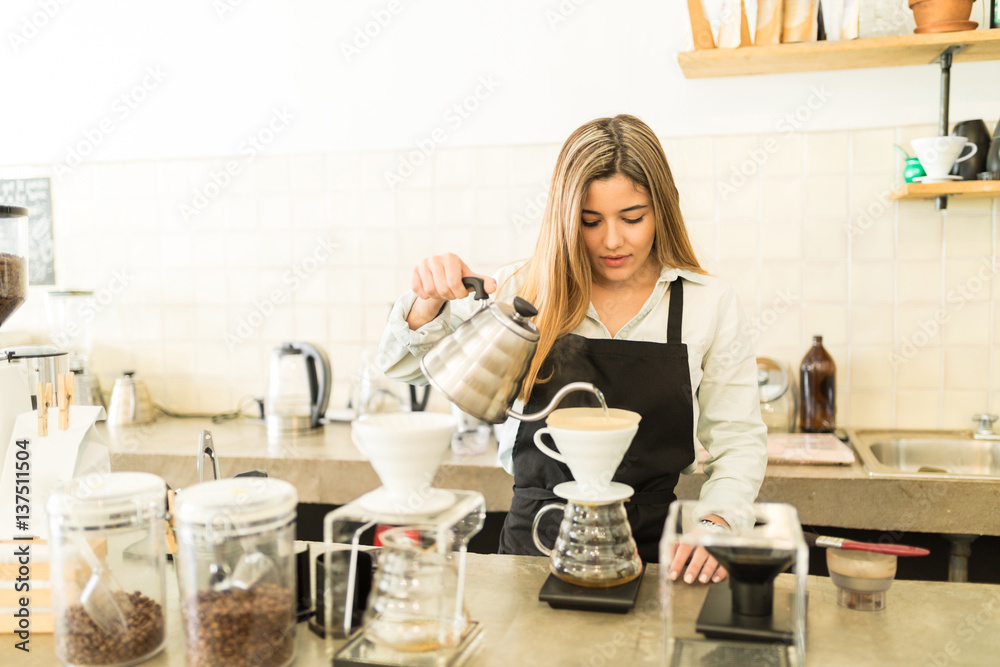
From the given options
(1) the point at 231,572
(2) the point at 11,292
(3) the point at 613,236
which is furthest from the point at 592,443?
(2) the point at 11,292

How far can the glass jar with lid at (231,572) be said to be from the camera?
3.19 feet

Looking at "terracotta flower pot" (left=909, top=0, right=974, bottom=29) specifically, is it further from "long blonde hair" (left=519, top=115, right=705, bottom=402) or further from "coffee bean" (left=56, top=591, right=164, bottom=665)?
"coffee bean" (left=56, top=591, right=164, bottom=665)

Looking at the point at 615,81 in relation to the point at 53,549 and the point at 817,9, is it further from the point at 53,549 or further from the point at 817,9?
the point at 53,549

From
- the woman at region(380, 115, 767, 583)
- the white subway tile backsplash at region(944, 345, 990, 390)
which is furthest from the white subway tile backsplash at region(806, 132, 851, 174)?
the woman at region(380, 115, 767, 583)

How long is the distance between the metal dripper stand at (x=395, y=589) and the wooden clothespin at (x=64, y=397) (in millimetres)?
501

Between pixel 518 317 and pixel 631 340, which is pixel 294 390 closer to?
pixel 631 340

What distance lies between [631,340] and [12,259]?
1164 mm

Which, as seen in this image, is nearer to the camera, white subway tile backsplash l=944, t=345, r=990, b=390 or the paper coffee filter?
the paper coffee filter

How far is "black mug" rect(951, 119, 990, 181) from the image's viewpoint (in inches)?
93.6

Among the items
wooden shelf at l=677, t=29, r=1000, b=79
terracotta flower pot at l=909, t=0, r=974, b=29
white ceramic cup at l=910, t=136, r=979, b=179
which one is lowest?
white ceramic cup at l=910, t=136, r=979, b=179

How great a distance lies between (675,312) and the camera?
5.58 feet

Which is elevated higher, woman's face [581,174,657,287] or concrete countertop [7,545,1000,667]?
woman's face [581,174,657,287]

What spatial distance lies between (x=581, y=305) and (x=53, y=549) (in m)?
1.02

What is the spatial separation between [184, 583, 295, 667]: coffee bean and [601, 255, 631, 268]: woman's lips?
0.94m
